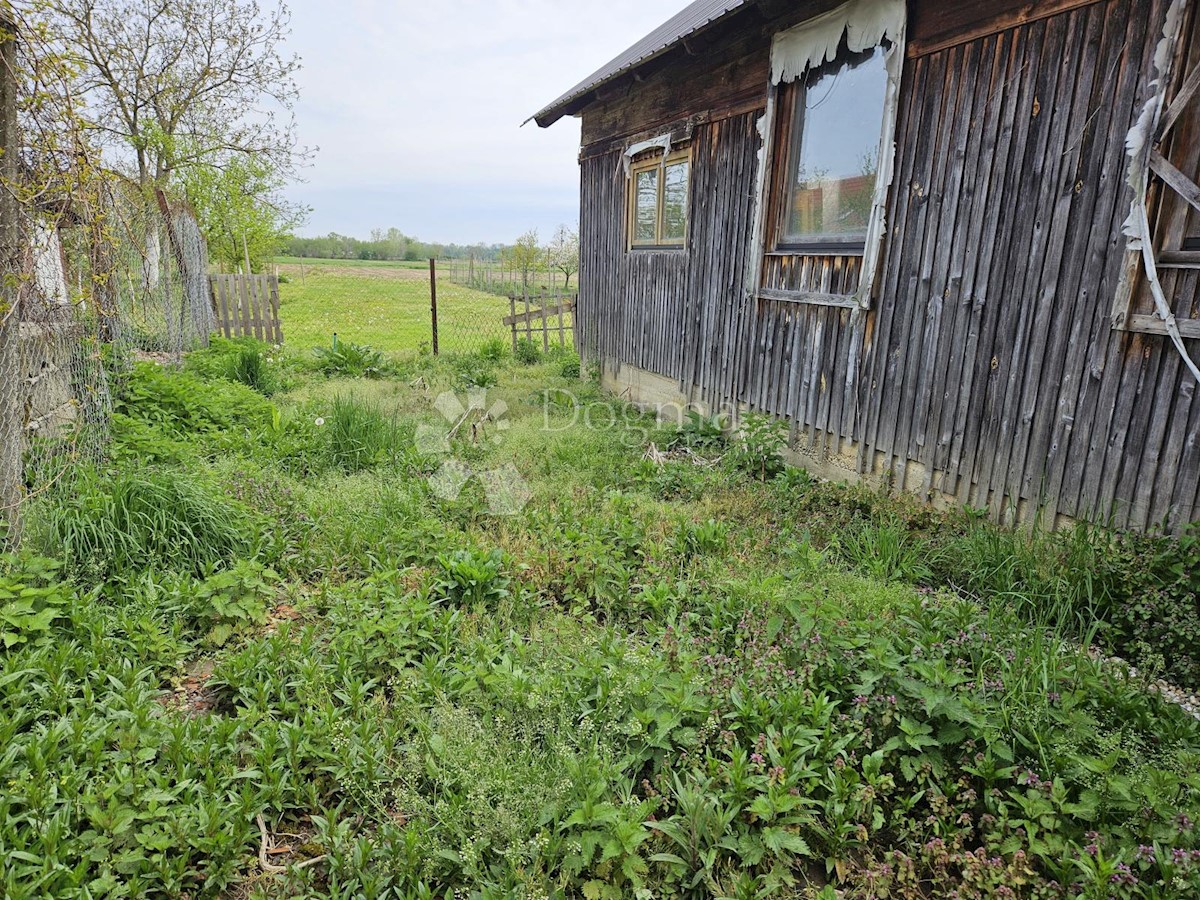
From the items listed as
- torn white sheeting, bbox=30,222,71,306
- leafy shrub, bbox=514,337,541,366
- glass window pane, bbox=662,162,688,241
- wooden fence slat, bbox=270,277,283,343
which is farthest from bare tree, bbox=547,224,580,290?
torn white sheeting, bbox=30,222,71,306

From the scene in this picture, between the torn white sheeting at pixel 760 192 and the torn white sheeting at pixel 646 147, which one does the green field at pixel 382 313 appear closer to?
the torn white sheeting at pixel 646 147

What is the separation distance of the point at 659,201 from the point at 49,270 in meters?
5.89

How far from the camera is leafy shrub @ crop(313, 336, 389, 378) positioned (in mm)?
10203

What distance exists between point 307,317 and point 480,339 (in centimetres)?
808

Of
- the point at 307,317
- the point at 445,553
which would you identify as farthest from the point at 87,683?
the point at 307,317

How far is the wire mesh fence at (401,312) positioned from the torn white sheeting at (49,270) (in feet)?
23.7

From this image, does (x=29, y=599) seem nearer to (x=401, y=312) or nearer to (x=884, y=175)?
(x=884, y=175)

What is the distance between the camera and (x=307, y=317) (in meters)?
19.4

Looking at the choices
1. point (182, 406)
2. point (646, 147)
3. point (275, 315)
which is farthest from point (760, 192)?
point (275, 315)

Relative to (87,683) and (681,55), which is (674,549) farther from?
(681,55)

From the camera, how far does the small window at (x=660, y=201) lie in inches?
293

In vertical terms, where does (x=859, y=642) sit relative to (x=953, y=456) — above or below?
below

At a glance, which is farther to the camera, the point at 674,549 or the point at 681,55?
the point at 681,55

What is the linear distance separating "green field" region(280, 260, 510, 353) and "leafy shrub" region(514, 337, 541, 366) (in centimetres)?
105
